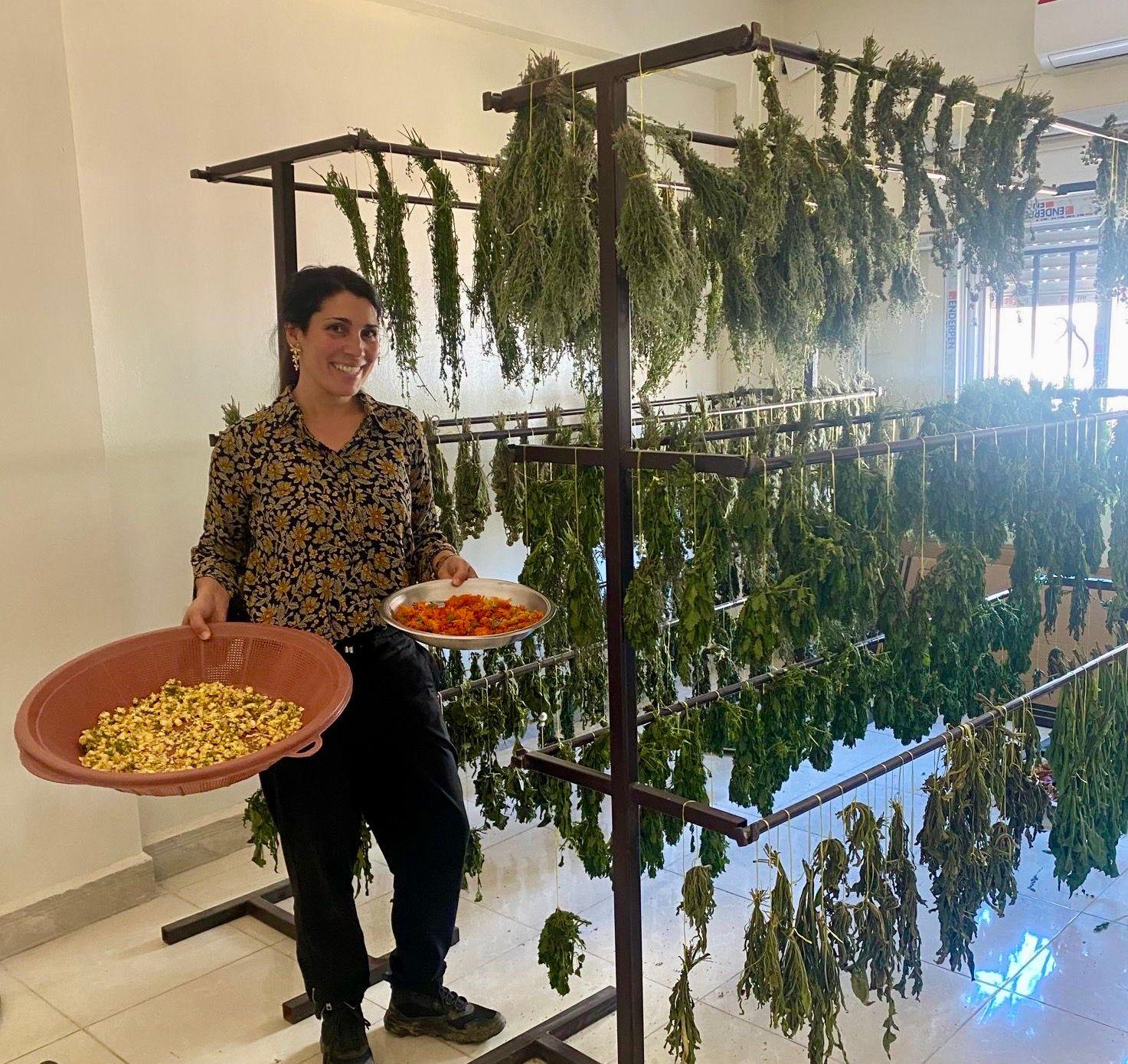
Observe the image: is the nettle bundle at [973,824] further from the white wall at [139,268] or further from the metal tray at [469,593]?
the white wall at [139,268]

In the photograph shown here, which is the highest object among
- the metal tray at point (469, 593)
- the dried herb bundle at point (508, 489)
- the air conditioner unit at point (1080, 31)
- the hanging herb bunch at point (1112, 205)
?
the air conditioner unit at point (1080, 31)

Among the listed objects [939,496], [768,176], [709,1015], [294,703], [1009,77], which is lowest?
[709,1015]

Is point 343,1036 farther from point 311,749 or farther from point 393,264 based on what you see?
point 393,264

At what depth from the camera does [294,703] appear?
101 inches

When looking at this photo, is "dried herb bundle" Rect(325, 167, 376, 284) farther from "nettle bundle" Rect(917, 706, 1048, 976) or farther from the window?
the window

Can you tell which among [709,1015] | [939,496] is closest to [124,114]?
[939,496]

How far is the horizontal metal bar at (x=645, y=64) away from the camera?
2.19 m

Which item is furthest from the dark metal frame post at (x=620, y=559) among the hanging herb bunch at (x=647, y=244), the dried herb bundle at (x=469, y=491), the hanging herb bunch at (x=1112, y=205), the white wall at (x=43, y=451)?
the hanging herb bunch at (x=1112, y=205)

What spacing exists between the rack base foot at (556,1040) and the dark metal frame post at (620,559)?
0.22m

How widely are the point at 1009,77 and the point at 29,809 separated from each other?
16.9 feet

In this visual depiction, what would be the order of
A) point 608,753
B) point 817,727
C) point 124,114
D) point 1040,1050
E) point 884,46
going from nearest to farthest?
point 1040,1050 < point 608,753 < point 817,727 < point 124,114 < point 884,46

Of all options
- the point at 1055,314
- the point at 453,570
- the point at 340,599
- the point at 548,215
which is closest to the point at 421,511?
the point at 453,570

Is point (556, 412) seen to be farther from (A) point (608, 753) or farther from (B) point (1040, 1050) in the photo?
(B) point (1040, 1050)

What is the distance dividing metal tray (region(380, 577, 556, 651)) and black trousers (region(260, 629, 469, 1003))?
0.42 ft
